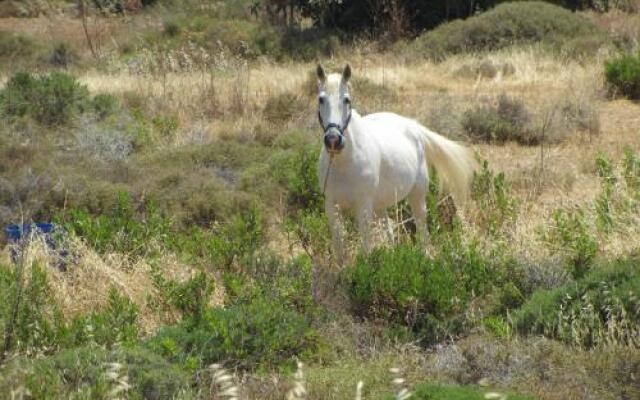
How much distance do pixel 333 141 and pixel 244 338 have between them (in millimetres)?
1634

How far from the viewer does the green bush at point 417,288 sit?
20.9 feet

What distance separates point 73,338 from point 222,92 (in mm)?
8853

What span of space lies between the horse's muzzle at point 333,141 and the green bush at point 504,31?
498 inches

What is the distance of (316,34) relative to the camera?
22.8 metres

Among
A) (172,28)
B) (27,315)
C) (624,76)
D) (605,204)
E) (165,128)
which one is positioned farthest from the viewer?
(172,28)

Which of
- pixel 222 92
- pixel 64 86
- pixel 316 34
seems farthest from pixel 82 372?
pixel 316 34

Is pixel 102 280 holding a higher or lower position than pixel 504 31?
lower

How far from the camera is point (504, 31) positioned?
20.0 meters

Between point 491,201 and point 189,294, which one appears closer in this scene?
point 189,294

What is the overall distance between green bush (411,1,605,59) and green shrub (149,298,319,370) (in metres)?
13.7

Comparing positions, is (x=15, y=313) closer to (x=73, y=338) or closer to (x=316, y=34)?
(x=73, y=338)

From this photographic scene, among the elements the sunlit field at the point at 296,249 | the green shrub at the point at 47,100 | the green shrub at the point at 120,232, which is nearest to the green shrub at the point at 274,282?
the sunlit field at the point at 296,249

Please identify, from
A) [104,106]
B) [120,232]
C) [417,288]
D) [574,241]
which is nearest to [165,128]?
[104,106]

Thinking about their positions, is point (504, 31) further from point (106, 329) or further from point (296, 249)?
point (106, 329)
